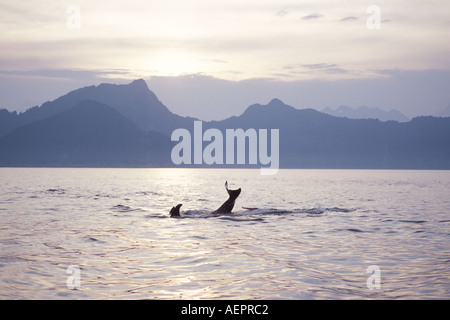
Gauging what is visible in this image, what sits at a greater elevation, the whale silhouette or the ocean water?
the whale silhouette

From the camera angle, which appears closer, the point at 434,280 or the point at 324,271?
the point at 434,280

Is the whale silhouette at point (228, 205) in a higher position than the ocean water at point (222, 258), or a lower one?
higher

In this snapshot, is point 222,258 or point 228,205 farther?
point 228,205

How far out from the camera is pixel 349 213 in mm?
36156

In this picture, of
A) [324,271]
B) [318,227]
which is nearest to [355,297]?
[324,271]

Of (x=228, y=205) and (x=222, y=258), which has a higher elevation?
(x=228, y=205)

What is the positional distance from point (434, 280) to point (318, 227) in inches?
513

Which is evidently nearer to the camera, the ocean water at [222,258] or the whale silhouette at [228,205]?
the ocean water at [222,258]

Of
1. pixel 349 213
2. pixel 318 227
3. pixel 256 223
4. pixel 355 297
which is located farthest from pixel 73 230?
pixel 349 213

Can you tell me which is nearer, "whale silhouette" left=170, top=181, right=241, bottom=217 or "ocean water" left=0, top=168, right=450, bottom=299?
"ocean water" left=0, top=168, right=450, bottom=299
